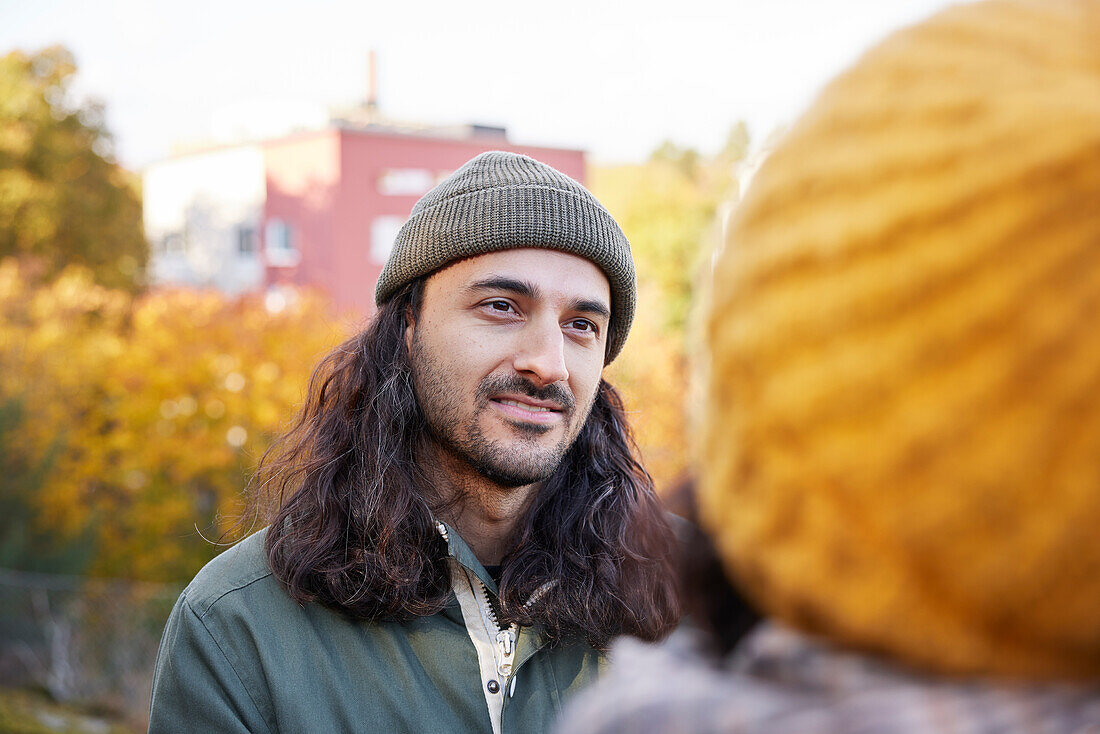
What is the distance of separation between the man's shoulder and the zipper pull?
0.56 metres

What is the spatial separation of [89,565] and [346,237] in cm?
1654

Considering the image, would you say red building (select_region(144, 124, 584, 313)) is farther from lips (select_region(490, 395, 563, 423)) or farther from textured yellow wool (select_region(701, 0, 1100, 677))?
textured yellow wool (select_region(701, 0, 1100, 677))

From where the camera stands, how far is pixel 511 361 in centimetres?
270

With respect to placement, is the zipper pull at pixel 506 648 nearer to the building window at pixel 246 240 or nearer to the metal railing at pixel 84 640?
the metal railing at pixel 84 640

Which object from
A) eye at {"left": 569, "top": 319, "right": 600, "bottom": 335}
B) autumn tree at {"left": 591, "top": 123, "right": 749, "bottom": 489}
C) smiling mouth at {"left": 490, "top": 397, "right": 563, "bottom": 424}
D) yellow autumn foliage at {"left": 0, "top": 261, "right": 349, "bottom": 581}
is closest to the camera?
smiling mouth at {"left": 490, "top": 397, "right": 563, "bottom": 424}

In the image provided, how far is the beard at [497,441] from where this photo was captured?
2668 millimetres

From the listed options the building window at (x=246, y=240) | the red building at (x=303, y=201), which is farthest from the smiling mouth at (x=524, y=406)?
the building window at (x=246, y=240)

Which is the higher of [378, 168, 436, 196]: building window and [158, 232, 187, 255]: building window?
[378, 168, 436, 196]: building window

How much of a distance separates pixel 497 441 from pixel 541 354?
264mm

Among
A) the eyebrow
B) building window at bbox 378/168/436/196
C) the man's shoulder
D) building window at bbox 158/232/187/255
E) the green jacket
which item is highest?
the eyebrow

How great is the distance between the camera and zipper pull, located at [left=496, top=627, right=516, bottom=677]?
234cm

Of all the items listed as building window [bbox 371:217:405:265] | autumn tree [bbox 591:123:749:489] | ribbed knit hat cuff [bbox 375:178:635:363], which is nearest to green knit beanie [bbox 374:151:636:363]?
ribbed knit hat cuff [bbox 375:178:635:363]

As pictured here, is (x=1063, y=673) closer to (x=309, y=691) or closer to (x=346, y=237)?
(x=309, y=691)

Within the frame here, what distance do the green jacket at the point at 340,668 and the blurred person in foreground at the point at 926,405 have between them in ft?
5.27
